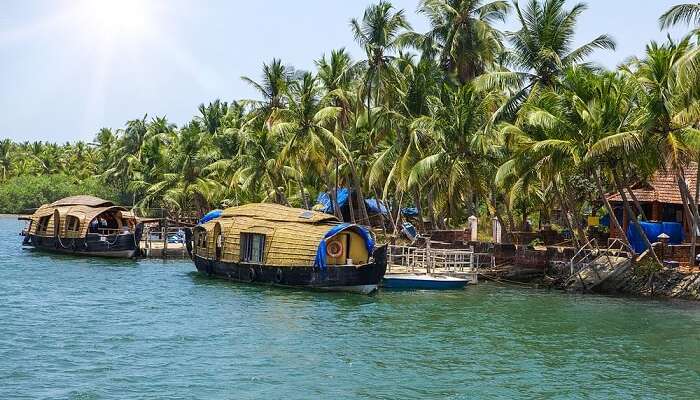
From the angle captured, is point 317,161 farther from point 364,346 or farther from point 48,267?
point 364,346

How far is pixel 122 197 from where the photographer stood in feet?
269

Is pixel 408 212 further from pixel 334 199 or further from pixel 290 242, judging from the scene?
pixel 290 242

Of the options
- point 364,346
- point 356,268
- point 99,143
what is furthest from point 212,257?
point 99,143

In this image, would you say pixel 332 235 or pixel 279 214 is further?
pixel 279 214

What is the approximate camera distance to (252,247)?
3244cm

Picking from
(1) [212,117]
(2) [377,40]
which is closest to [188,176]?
(1) [212,117]

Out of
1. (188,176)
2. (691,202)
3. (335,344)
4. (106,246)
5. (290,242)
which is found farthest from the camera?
(188,176)

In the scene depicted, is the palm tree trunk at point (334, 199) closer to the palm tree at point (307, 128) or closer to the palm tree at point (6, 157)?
the palm tree at point (307, 128)

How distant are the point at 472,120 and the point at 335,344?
1614 cm

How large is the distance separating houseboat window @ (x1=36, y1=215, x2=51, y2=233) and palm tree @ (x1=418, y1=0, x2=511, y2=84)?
76.7 ft

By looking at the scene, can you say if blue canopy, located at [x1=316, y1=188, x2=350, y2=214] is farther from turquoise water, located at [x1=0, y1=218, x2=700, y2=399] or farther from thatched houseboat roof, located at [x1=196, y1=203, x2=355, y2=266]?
turquoise water, located at [x1=0, y1=218, x2=700, y2=399]

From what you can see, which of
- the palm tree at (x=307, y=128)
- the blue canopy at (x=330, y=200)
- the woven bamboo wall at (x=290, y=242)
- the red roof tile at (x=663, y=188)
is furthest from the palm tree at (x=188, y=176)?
the red roof tile at (x=663, y=188)

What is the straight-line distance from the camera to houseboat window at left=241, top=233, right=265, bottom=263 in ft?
105

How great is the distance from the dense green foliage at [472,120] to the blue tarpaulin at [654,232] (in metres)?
1.96
